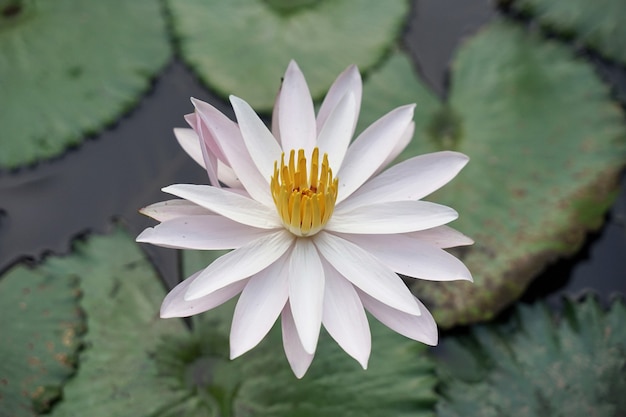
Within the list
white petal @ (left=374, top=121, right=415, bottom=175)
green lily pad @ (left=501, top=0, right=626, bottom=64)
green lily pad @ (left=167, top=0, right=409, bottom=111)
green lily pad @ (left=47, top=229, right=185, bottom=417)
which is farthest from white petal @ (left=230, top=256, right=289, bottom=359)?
green lily pad @ (left=501, top=0, right=626, bottom=64)

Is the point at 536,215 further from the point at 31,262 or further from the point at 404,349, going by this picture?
the point at 31,262

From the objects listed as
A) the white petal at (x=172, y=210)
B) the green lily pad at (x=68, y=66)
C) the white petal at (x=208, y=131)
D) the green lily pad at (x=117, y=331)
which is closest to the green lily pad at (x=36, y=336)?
the green lily pad at (x=117, y=331)

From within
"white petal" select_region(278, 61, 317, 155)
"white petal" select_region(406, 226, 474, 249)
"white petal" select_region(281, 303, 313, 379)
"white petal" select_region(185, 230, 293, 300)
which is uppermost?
"white petal" select_region(278, 61, 317, 155)

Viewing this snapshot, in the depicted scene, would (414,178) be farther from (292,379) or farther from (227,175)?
(292,379)

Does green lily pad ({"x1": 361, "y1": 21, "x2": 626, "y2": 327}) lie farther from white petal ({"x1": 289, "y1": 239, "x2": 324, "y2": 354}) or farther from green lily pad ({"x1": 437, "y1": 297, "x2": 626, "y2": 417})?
white petal ({"x1": 289, "y1": 239, "x2": 324, "y2": 354})

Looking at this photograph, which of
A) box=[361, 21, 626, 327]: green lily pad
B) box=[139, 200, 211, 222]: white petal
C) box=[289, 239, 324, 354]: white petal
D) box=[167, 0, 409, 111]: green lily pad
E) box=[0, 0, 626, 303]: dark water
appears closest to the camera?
box=[289, 239, 324, 354]: white petal

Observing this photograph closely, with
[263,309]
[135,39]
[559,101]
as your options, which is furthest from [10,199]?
[559,101]

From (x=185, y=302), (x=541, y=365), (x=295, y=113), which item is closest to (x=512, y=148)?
(x=541, y=365)

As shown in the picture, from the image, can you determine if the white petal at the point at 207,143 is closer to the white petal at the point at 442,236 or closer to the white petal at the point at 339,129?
the white petal at the point at 339,129
